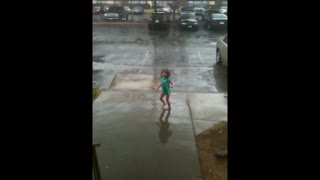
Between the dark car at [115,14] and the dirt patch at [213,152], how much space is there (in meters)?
30.0

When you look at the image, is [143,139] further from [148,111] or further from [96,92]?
[96,92]

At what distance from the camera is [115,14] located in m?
38.2

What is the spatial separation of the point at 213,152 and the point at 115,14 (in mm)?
33401

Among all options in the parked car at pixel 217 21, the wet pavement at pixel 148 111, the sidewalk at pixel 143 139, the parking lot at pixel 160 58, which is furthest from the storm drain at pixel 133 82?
the parked car at pixel 217 21

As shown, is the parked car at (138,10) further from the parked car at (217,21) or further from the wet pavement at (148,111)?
the wet pavement at (148,111)

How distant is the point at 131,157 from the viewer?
588 centimetres

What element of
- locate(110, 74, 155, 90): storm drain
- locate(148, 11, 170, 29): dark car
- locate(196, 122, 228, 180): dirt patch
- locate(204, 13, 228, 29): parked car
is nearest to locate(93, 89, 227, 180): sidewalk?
locate(196, 122, 228, 180): dirt patch

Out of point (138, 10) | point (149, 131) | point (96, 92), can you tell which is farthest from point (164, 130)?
point (138, 10)

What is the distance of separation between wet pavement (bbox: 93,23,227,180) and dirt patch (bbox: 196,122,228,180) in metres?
0.13

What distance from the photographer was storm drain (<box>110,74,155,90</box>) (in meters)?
11.0
